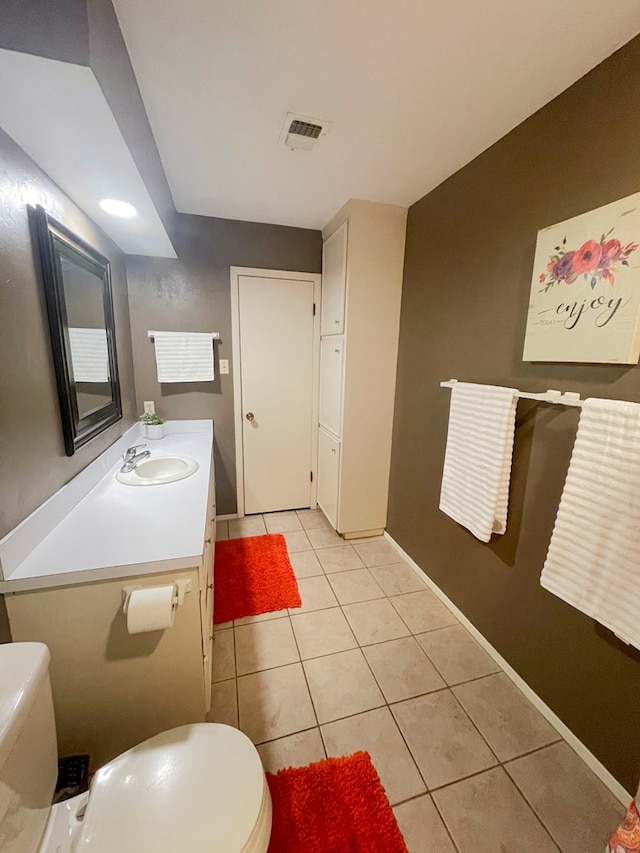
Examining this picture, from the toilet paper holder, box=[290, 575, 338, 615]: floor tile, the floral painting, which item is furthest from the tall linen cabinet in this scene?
the toilet paper holder

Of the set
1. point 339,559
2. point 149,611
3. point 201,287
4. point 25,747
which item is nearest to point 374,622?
point 339,559

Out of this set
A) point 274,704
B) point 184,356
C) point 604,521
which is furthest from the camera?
point 184,356

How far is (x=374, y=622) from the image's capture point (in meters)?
1.84

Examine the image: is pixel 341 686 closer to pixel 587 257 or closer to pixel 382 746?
pixel 382 746

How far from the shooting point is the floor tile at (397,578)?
2113mm

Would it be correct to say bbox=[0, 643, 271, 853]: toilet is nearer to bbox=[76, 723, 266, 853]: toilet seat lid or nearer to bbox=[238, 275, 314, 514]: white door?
bbox=[76, 723, 266, 853]: toilet seat lid

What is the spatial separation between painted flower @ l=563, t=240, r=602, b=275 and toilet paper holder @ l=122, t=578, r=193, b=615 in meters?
1.65

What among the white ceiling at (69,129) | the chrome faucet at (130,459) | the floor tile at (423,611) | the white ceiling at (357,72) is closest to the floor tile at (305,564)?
the floor tile at (423,611)

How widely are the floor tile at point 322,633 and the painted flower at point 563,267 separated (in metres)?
1.84

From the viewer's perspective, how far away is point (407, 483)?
2.34 meters

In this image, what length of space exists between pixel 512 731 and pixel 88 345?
2.44 metres

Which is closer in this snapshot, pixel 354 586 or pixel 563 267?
pixel 563 267

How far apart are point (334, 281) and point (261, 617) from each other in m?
2.19

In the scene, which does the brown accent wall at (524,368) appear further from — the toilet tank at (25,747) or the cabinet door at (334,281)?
the toilet tank at (25,747)
